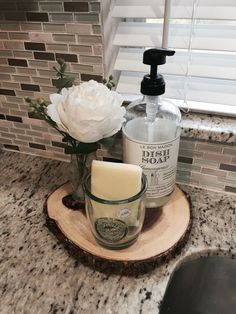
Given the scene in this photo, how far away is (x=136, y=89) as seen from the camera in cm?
72

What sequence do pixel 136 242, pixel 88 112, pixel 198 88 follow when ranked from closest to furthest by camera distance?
pixel 88 112, pixel 136 242, pixel 198 88

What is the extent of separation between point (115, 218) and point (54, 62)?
37 centimetres

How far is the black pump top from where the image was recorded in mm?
535

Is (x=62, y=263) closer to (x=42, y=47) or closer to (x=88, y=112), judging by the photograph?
(x=88, y=112)

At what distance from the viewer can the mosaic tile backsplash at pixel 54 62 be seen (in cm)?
63

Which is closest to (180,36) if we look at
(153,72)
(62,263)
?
(153,72)

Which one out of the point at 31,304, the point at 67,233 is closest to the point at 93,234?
the point at 67,233

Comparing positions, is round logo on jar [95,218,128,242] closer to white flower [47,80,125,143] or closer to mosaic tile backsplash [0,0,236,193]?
white flower [47,80,125,143]

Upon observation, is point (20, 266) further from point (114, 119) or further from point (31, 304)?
point (114, 119)

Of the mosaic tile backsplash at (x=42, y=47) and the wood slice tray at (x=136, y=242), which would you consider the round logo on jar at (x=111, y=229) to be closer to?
the wood slice tray at (x=136, y=242)

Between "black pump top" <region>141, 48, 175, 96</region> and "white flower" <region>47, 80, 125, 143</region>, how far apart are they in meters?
0.06

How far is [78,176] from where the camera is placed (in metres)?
0.66

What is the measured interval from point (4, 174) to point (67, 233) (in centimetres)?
31

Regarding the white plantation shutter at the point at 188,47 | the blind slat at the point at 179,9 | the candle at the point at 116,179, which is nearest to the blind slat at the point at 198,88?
the white plantation shutter at the point at 188,47
